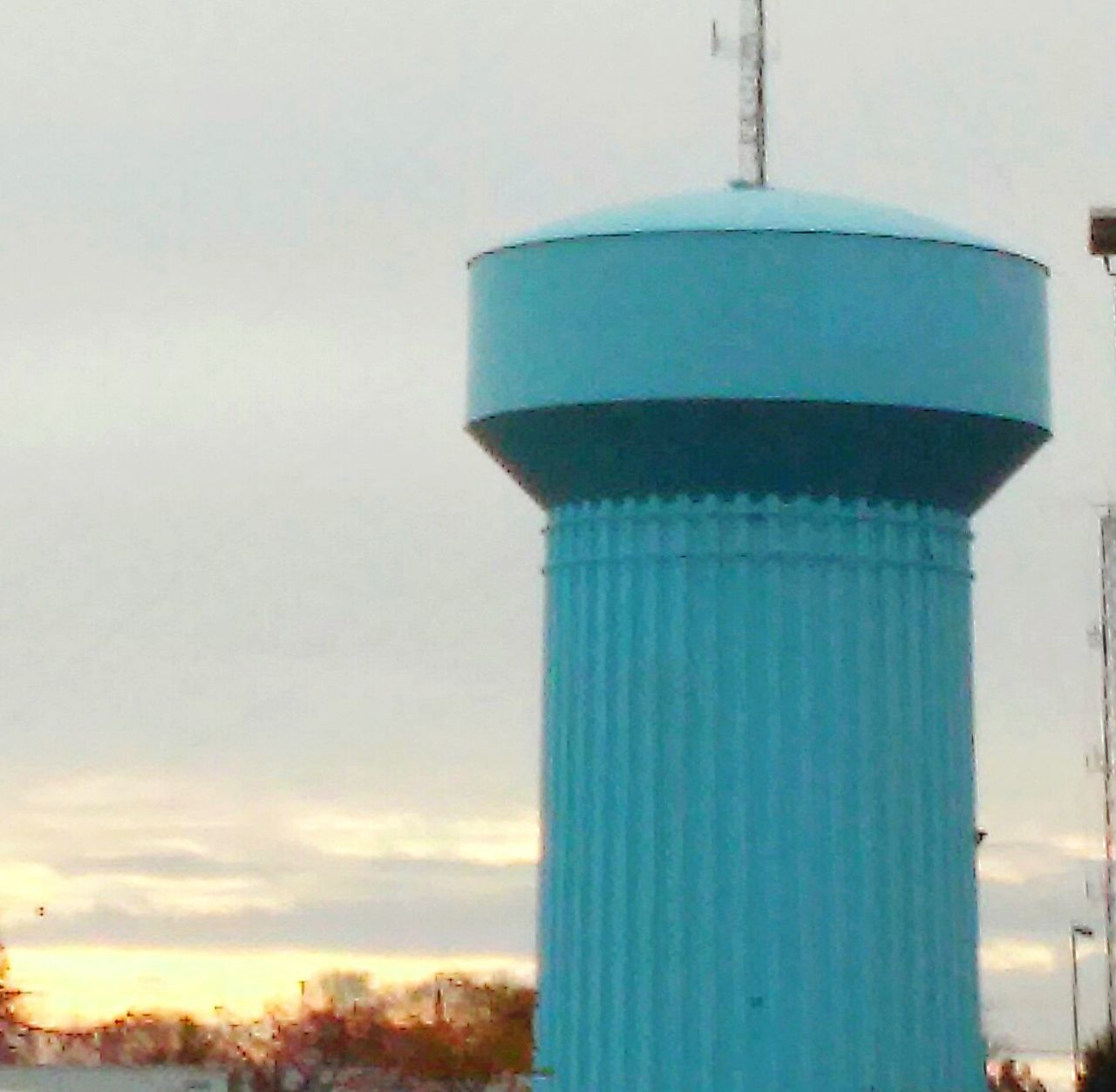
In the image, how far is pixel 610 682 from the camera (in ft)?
141

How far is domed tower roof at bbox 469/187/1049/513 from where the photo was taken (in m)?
41.6

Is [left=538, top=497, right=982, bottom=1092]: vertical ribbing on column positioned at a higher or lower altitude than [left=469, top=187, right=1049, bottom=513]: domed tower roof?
lower

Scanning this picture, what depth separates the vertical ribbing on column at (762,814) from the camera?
137 feet

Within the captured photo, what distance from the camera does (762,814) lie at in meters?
42.0

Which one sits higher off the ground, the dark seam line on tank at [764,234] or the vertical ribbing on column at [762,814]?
the dark seam line on tank at [764,234]

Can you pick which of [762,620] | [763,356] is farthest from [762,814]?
[763,356]

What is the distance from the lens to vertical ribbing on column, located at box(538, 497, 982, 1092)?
137 ft

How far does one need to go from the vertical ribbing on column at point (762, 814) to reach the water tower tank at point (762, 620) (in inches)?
1.3

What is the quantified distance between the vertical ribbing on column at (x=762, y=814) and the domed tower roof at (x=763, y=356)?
0.69m

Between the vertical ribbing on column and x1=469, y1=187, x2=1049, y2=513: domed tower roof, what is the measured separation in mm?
694

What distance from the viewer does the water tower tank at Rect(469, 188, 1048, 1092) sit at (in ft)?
137

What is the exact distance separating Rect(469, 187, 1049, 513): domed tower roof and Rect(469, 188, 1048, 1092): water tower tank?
0.04 metres

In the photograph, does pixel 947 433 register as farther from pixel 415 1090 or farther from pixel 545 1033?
pixel 415 1090

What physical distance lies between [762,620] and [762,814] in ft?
7.48
